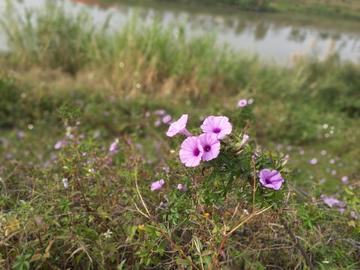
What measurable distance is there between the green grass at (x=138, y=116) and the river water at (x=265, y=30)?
0.93 metres

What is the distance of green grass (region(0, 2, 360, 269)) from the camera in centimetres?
128

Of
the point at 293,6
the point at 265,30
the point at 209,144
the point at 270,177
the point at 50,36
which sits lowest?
the point at 265,30

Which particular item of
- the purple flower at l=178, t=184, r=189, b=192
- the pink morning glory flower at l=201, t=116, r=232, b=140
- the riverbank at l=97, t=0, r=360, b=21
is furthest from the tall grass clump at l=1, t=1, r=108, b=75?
the pink morning glory flower at l=201, t=116, r=232, b=140

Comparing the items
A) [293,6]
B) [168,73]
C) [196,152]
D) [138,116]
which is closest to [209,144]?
[196,152]

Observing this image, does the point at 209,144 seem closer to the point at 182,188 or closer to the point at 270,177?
the point at 270,177

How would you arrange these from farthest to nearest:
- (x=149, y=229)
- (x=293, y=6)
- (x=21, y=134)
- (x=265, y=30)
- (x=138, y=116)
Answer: (x=265, y=30) → (x=293, y=6) → (x=138, y=116) → (x=21, y=134) → (x=149, y=229)

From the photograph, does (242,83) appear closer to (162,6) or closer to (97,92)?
(97,92)

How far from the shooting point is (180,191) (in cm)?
114

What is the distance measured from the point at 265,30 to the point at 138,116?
8160 mm

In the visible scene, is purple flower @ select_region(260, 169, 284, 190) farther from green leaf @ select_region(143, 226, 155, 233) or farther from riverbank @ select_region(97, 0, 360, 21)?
riverbank @ select_region(97, 0, 360, 21)

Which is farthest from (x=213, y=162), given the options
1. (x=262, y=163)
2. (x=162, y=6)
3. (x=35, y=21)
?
(x=162, y=6)

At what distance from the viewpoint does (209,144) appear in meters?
0.81

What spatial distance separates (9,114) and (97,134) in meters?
1.56

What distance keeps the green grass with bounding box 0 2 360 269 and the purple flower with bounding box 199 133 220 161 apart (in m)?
0.19
